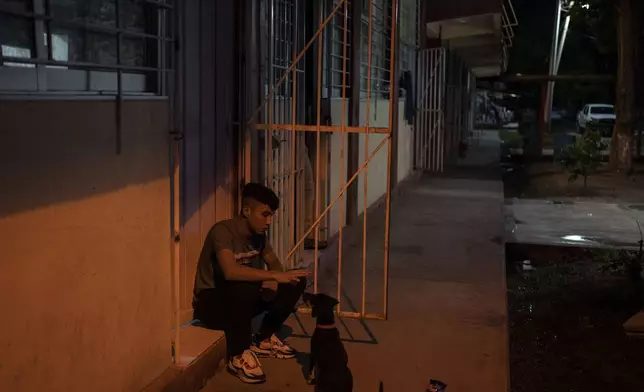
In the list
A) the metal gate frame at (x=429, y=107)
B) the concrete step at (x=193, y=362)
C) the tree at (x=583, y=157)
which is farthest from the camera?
the tree at (x=583, y=157)

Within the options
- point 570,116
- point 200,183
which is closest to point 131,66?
point 200,183

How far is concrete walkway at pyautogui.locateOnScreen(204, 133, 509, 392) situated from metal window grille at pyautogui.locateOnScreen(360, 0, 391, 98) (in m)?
1.93

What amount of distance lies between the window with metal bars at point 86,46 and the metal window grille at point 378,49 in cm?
573

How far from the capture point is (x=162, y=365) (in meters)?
3.83

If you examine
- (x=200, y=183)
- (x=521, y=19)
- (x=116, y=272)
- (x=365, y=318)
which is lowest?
(x=365, y=318)

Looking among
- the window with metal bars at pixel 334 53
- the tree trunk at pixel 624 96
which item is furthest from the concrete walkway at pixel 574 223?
the tree trunk at pixel 624 96

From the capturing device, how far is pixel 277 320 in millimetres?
4449

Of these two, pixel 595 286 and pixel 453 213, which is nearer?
pixel 595 286

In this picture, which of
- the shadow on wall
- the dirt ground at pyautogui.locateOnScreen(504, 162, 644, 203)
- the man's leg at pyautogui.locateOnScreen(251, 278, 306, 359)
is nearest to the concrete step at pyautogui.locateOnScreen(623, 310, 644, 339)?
the man's leg at pyautogui.locateOnScreen(251, 278, 306, 359)

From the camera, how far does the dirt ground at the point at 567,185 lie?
13.8 meters

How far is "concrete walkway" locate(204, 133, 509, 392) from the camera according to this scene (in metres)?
4.33

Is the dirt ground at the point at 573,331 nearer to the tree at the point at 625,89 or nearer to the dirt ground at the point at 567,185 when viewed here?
the dirt ground at the point at 567,185

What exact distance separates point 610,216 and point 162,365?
359 inches

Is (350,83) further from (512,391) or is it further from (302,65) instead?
(512,391)
